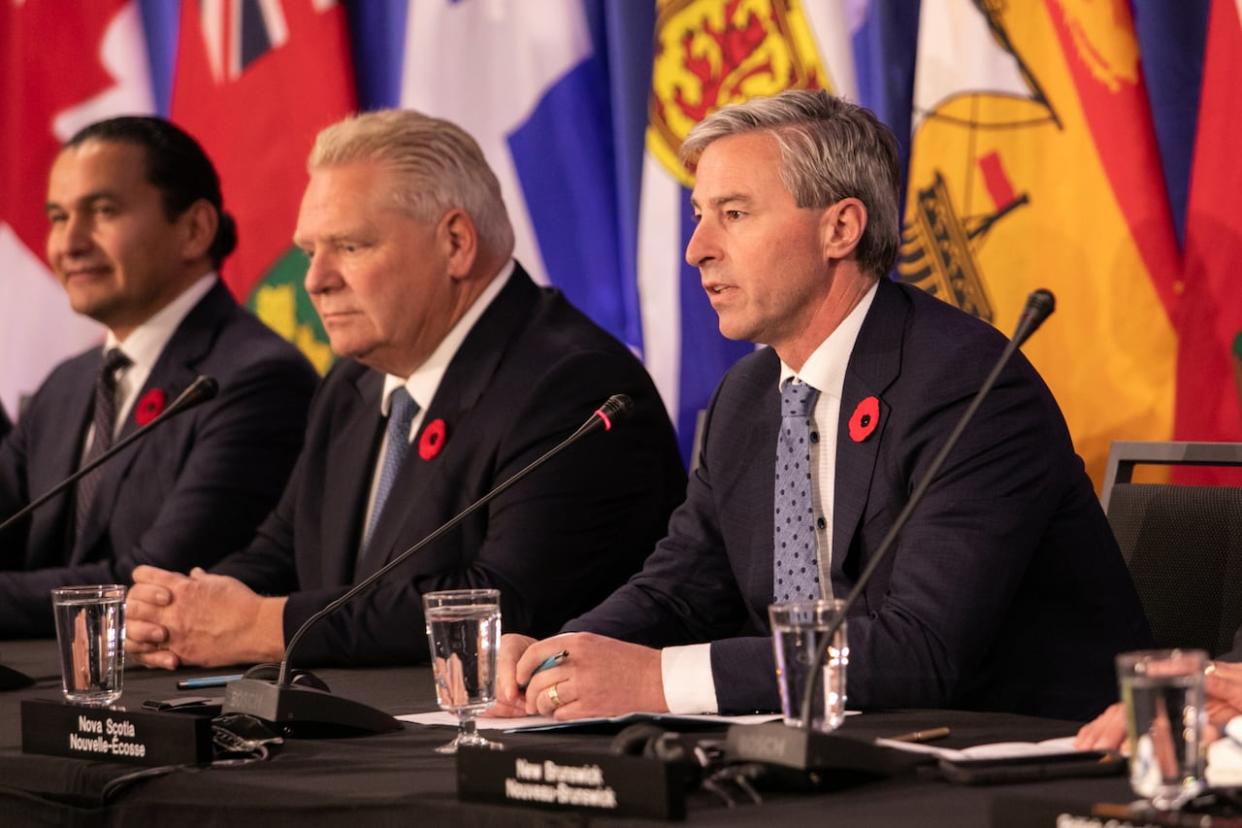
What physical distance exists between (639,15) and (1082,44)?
4.04ft

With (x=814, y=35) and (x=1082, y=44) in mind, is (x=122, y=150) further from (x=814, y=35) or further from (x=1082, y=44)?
(x=1082, y=44)

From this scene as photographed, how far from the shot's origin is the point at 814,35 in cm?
405

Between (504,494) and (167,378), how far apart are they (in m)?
1.38

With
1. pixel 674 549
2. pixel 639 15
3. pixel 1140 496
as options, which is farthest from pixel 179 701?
pixel 639 15

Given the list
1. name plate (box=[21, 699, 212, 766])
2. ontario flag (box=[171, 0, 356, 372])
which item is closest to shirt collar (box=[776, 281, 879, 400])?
name plate (box=[21, 699, 212, 766])

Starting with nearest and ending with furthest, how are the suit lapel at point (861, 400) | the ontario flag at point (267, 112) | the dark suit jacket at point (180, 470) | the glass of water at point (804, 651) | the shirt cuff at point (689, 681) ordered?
the glass of water at point (804, 651)
the shirt cuff at point (689, 681)
the suit lapel at point (861, 400)
the dark suit jacket at point (180, 470)
the ontario flag at point (267, 112)

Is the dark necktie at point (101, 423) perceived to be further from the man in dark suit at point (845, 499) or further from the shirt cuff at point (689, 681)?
the shirt cuff at point (689, 681)

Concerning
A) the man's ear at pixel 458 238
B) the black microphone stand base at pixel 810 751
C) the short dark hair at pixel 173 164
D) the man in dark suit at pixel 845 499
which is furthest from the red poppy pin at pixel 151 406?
the black microphone stand base at pixel 810 751

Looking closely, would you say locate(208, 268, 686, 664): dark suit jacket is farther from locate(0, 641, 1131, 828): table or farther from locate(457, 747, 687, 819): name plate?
locate(457, 747, 687, 819): name plate

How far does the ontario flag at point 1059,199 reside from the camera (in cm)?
347

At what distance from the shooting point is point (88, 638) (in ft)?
8.00

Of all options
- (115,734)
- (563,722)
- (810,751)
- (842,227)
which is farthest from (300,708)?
(842,227)

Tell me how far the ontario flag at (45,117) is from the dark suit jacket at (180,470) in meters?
1.28

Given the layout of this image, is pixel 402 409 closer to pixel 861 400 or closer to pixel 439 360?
pixel 439 360
